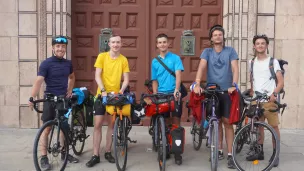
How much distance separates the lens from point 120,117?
473cm

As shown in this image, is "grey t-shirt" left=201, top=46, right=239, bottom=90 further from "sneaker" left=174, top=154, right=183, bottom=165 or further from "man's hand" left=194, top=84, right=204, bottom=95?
"sneaker" left=174, top=154, right=183, bottom=165

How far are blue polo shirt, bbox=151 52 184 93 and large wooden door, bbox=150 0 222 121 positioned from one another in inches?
102

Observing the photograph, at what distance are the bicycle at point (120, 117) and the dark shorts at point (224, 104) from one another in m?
1.29

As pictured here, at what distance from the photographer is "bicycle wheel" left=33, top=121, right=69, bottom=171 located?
172 inches

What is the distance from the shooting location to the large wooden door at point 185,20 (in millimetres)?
7574

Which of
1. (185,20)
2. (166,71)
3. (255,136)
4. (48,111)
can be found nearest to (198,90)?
(166,71)

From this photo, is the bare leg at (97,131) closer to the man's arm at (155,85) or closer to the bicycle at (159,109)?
the bicycle at (159,109)

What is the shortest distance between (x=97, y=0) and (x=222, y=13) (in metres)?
2.74

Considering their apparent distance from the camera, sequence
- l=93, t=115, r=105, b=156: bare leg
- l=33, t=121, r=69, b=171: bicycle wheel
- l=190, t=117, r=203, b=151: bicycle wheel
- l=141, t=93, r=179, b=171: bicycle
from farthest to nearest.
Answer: l=190, t=117, r=203, b=151: bicycle wheel < l=93, t=115, r=105, b=156: bare leg < l=141, t=93, r=179, b=171: bicycle < l=33, t=121, r=69, b=171: bicycle wheel

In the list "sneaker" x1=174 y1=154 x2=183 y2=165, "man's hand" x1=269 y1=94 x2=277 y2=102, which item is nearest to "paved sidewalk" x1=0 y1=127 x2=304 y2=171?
"sneaker" x1=174 y1=154 x2=183 y2=165

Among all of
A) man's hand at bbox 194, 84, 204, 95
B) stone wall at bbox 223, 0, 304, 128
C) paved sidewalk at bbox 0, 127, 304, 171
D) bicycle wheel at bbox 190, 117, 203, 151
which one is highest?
stone wall at bbox 223, 0, 304, 128

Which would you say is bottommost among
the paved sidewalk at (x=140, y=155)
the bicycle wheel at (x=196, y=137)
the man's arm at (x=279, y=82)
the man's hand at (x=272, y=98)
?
the paved sidewalk at (x=140, y=155)

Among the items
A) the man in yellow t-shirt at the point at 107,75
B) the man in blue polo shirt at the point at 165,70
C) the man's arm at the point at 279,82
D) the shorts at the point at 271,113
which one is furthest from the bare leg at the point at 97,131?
the man's arm at the point at 279,82

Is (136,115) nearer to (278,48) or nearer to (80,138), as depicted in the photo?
(80,138)
